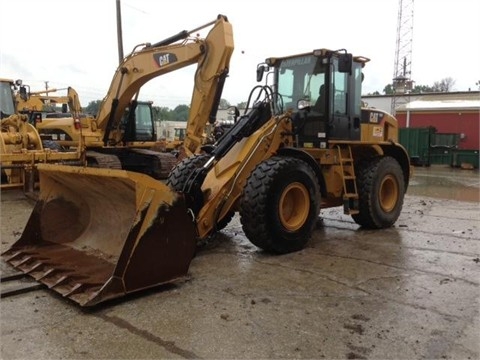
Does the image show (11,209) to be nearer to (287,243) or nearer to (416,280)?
(287,243)

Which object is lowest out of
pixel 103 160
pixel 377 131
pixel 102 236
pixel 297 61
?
pixel 102 236

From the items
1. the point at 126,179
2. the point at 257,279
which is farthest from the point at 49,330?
the point at 257,279

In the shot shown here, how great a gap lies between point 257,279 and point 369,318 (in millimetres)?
1301

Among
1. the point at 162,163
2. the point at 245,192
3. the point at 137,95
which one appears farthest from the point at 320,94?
the point at 162,163

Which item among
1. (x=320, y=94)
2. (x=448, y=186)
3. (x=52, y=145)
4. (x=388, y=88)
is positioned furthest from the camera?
(x=388, y=88)

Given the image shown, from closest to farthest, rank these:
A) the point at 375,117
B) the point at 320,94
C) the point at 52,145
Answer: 1. the point at 320,94
2. the point at 375,117
3. the point at 52,145

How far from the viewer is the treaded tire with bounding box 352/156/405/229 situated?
720 centimetres

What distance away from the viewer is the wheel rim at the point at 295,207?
19.2 feet

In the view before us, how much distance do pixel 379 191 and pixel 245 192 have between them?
108 inches

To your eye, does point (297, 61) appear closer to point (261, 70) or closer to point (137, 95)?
point (261, 70)

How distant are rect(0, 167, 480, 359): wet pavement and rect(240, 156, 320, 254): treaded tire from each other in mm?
233

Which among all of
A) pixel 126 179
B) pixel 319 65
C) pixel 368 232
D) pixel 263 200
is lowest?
pixel 368 232

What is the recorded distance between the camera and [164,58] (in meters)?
8.66

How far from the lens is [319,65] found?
22.2 ft
